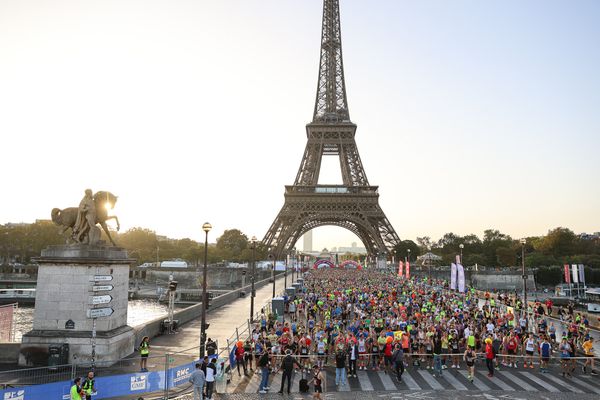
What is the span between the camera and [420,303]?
103 feet

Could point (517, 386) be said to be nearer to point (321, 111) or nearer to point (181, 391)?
point (181, 391)

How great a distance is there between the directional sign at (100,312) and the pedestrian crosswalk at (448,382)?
5.36 m

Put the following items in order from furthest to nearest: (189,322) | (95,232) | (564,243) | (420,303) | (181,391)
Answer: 1. (564,243)
2. (420,303)
3. (189,322)
4. (95,232)
5. (181,391)

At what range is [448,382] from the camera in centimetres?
1579

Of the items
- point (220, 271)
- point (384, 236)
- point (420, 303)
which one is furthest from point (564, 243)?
point (420, 303)

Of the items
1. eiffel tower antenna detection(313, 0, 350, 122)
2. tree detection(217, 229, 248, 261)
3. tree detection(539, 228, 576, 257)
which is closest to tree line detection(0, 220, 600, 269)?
tree detection(539, 228, 576, 257)

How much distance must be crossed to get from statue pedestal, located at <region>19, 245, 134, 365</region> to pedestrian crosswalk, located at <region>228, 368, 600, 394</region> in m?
5.68

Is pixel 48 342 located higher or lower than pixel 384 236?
lower

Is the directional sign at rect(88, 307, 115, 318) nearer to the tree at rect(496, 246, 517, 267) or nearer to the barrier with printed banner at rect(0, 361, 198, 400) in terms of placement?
the barrier with printed banner at rect(0, 361, 198, 400)

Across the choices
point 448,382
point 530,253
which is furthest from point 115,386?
point 530,253

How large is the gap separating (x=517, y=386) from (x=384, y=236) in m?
67.1

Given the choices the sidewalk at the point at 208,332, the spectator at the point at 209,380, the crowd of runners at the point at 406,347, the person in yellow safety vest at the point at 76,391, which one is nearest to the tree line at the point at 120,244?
the sidewalk at the point at 208,332

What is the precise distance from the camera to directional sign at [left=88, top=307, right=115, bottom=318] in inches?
593

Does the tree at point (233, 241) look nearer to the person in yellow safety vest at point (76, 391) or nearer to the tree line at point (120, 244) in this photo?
the tree line at point (120, 244)
